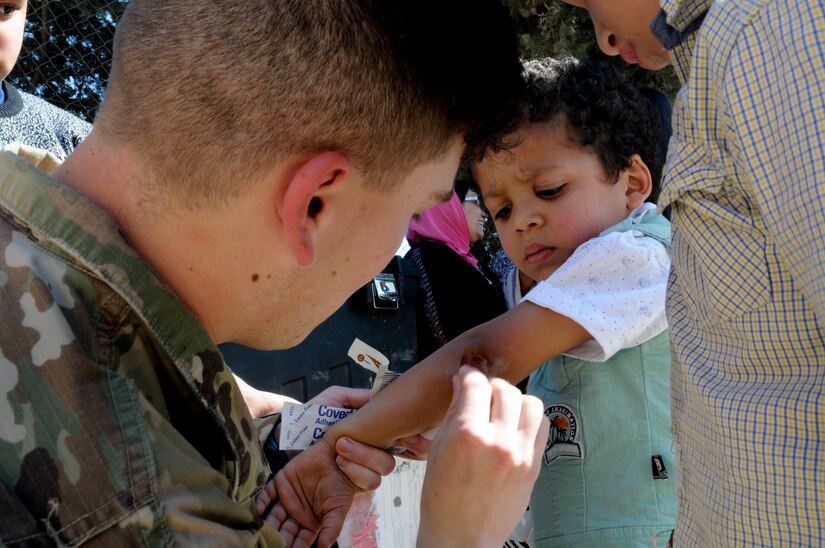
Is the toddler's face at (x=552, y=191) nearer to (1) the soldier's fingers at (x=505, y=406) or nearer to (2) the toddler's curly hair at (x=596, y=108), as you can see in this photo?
(2) the toddler's curly hair at (x=596, y=108)

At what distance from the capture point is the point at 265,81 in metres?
1.36

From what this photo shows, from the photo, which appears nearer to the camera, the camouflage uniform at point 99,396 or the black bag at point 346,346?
the camouflage uniform at point 99,396

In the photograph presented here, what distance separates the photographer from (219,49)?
1.35m

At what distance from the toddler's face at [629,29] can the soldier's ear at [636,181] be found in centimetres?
102

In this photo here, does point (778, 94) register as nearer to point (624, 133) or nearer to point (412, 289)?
point (624, 133)

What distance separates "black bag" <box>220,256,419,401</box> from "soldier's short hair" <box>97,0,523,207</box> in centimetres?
249

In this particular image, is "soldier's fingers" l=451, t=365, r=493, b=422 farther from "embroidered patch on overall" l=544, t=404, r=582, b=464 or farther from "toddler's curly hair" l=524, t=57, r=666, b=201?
"toddler's curly hair" l=524, t=57, r=666, b=201

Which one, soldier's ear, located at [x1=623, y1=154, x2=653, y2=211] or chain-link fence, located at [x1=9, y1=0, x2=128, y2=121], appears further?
chain-link fence, located at [x1=9, y1=0, x2=128, y2=121]

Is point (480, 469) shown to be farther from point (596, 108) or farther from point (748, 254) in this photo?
point (596, 108)

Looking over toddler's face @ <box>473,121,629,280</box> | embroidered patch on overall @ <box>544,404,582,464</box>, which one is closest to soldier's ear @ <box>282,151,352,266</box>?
embroidered patch on overall @ <box>544,404,582,464</box>

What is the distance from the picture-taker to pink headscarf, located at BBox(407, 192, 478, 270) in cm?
464

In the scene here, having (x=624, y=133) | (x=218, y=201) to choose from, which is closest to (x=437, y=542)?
(x=218, y=201)

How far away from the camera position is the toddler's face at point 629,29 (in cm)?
142

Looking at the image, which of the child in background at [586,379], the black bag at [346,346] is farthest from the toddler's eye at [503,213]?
the black bag at [346,346]
